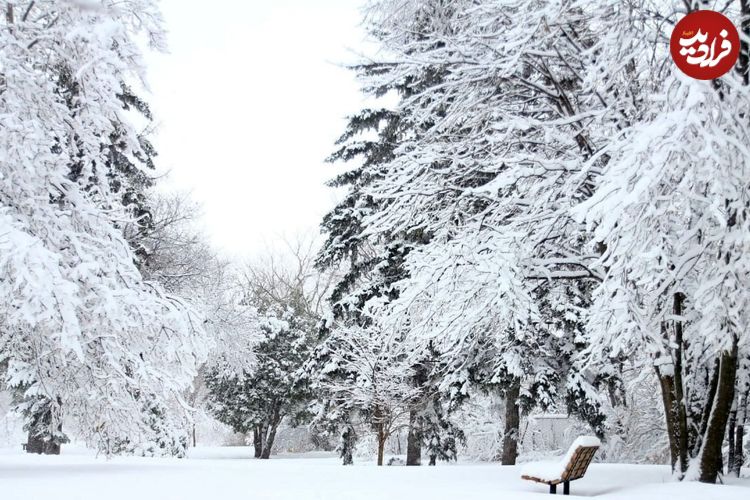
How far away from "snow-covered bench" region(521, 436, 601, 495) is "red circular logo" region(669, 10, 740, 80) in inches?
165

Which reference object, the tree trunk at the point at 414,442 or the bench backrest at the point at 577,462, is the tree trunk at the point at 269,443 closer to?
the tree trunk at the point at 414,442

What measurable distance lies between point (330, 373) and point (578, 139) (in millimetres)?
10595

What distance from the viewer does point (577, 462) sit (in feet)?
25.4

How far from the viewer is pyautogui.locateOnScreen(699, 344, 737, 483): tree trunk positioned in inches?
293

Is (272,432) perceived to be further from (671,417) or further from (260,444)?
(671,417)

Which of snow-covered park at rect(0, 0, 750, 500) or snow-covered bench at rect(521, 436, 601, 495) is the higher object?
snow-covered park at rect(0, 0, 750, 500)

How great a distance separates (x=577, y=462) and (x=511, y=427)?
7958 millimetres

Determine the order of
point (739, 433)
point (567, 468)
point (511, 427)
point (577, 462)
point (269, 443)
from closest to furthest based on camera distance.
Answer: point (567, 468)
point (577, 462)
point (739, 433)
point (511, 427)
point (269, 443)

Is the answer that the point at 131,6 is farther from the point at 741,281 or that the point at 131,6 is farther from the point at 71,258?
the point at 741,281

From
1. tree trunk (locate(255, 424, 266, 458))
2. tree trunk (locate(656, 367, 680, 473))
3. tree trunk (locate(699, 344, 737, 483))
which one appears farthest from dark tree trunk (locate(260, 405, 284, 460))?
tree trunk (locate(699, 344, 737, 483))

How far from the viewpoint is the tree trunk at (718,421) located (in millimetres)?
7449

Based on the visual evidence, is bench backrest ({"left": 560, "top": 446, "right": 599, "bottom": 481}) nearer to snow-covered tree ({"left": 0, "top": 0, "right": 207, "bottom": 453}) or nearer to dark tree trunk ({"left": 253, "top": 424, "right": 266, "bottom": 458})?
snow-covered tree ({"left": 0, "top": 0, "right": 207, "bottom": 453})

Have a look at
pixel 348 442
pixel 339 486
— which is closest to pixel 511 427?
pixel 348 442

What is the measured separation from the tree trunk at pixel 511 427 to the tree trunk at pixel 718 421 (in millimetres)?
7130
